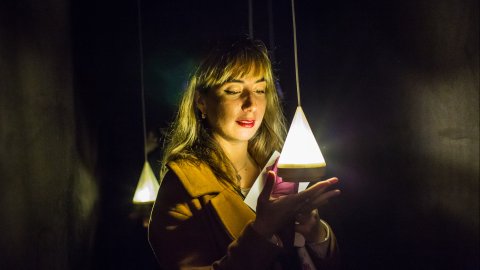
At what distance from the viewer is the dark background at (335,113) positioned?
7.83 ft

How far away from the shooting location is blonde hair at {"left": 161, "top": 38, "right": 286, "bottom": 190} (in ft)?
7.64

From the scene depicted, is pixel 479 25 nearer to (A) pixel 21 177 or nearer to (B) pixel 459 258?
(B) pixel 459 258

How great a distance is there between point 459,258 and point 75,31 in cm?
416

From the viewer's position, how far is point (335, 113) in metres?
3.40

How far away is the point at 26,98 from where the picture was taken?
3330 millimetres

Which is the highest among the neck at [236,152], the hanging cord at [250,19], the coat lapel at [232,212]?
the hanging cord at [250,19]

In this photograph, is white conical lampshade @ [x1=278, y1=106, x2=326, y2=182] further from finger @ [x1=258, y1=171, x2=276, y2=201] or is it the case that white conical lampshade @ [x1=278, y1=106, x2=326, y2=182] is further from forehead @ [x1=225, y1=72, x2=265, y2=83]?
forehead @ [x1=225, y1=72, x2=265, y2=83]

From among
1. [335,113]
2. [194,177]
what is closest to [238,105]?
[194,177]

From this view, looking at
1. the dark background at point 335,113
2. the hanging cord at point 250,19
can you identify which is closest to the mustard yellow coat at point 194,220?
the dark background at point 335,113

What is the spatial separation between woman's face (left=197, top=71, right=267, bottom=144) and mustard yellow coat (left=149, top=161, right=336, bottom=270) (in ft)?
1.02

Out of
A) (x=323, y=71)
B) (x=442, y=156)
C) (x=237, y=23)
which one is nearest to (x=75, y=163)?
(x=237, y=23)

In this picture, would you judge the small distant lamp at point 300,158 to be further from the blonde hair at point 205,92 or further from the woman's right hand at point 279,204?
the blonde hair at point 205,92

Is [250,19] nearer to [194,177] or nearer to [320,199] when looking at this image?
[194,177]

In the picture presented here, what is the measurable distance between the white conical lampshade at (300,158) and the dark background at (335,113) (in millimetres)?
943
